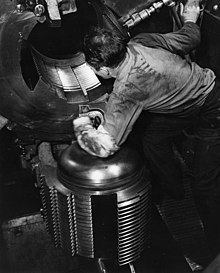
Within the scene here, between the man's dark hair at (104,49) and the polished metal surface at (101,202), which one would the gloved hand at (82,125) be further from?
the man's dark hair at (104,49)

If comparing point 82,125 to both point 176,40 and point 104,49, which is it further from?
point 176,40

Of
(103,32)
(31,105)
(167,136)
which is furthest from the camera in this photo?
(167,136)

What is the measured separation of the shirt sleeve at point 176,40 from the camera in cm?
162

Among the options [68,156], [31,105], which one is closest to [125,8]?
[31,105]

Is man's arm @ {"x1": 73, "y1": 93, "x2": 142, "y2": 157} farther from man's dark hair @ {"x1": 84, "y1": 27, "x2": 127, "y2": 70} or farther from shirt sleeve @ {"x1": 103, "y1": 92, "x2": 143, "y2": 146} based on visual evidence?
man's dark hair @ {"x1": 84, "y1": 27, "x2": 127, "y2": 70}

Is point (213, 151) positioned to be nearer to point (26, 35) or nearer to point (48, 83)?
point (48, 83)

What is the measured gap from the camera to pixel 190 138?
215cm

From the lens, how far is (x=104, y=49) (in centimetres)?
144

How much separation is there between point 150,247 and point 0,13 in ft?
3.87

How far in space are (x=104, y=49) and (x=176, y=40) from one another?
1.11ft

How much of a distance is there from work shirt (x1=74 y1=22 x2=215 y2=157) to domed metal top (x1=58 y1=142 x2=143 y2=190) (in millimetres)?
49

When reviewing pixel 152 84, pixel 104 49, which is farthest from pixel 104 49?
pixel 152 84

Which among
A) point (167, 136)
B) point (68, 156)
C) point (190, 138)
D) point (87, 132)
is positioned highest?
point (87, 132)

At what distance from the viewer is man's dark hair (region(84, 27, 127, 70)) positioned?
1.44 metres
